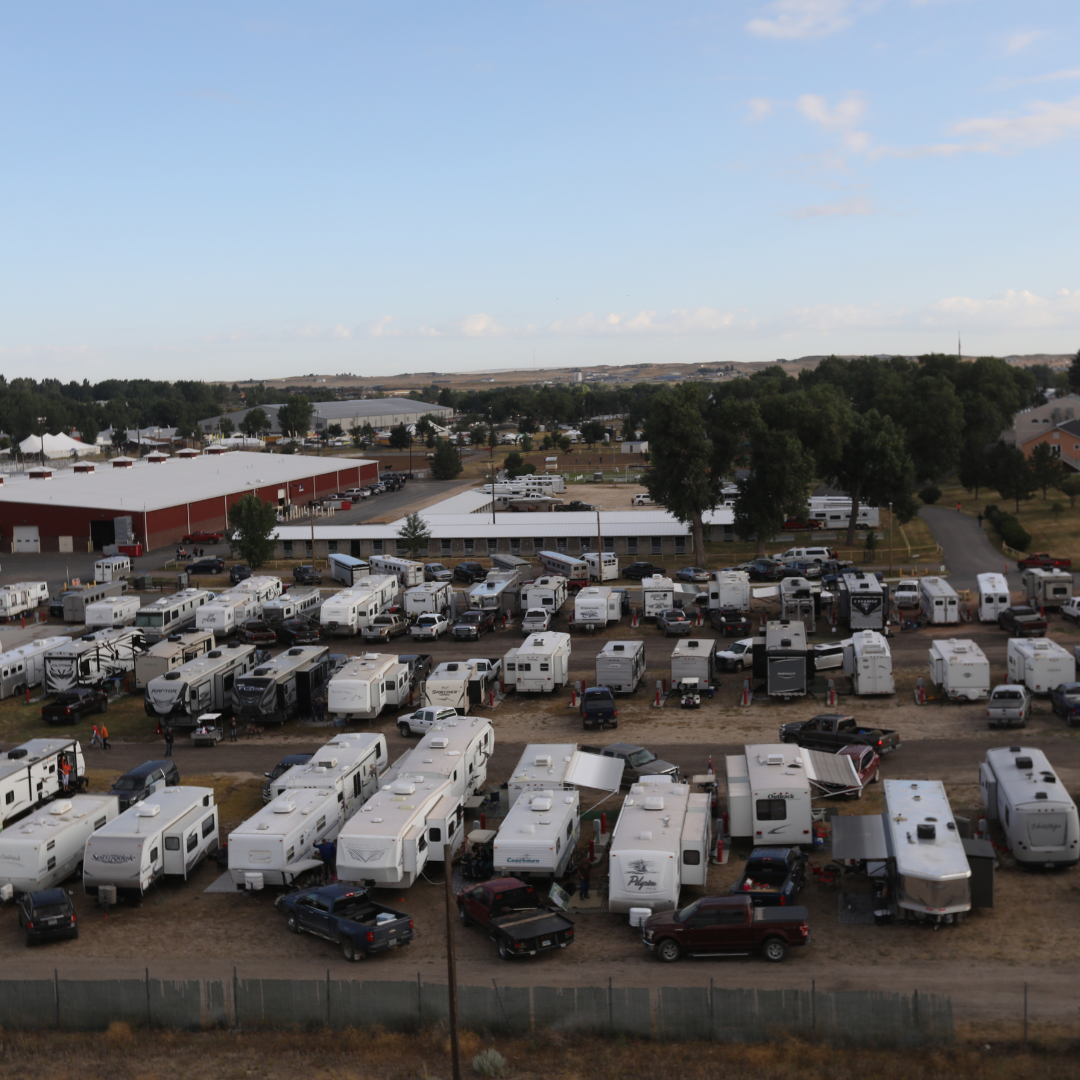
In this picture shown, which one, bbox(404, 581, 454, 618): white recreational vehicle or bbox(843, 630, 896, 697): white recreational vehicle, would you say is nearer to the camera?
bbox(843, 630, 896, 697): white recreational vehicle

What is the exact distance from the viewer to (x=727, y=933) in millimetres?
19750

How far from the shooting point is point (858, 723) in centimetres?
3334

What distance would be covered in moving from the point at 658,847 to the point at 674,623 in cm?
2519

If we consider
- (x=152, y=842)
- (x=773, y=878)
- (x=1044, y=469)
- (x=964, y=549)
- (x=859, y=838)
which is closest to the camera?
(x=773, y=878)

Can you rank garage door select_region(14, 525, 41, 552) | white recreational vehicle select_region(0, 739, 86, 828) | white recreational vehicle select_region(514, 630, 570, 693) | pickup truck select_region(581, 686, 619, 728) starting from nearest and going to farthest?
white recreational vehicle select_region(0, 739, 86, 828), pickup truck select_region(581, 686, 619, 728), white recreational vehicle select_region(514, 630, 570, 693), garage door select_region(14, 525, 41, 552)

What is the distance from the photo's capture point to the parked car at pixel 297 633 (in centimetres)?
4547

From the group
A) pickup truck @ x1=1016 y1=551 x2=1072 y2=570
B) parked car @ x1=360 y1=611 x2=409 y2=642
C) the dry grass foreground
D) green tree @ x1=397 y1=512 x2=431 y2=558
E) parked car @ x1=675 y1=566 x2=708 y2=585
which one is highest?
green tree @ x1=397 y1=512 x2=431 y2=558

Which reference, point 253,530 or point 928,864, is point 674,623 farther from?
point 253,530

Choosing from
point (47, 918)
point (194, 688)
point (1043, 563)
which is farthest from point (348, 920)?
point (1043, 563)

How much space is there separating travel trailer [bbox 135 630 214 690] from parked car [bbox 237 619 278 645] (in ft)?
11.5

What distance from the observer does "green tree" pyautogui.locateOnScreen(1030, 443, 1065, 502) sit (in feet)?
256

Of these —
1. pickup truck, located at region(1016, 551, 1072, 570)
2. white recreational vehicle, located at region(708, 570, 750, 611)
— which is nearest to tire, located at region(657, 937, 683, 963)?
white recreational vehicle, located at region(708, 570, 750, 611)

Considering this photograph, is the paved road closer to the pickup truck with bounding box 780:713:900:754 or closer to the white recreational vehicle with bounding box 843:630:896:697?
the white recreational vehicle with bounding box 843:630:896:697

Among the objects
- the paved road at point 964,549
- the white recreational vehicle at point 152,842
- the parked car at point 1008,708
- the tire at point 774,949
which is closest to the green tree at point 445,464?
the paved road at point 964,549
